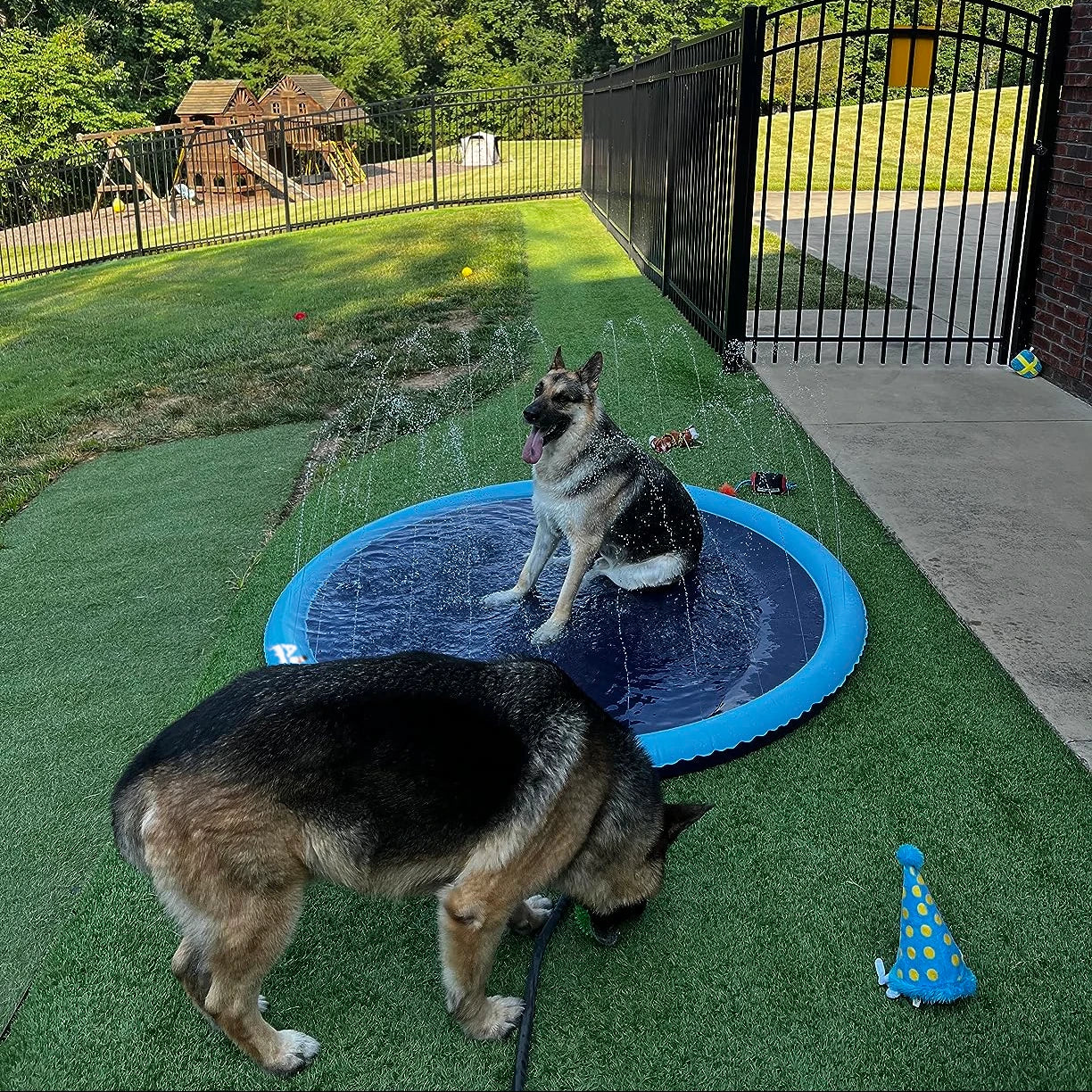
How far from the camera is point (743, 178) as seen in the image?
8.35 meters

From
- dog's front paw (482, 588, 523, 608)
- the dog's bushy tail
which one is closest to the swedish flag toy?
dog's front paw (482, 588, 523, 608)

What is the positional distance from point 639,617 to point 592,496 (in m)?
0.66

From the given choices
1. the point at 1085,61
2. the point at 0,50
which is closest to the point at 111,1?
the point at 0,50

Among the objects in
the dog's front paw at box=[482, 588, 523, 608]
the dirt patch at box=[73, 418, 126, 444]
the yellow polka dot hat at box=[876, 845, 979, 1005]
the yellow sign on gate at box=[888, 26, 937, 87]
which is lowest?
the dirt patch at box=[73, 418, 126, 444]

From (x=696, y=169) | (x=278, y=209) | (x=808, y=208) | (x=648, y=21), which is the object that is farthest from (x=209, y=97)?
(x=696, y=169)

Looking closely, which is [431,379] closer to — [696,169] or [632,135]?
[696,169]

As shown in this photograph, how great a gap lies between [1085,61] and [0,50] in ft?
90.7

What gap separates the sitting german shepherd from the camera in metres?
2.55

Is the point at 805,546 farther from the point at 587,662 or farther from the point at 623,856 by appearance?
the point at 623,856

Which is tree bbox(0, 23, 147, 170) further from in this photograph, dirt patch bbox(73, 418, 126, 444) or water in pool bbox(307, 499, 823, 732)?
water in pool bbox(307, 499, 823, 732)

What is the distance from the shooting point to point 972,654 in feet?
15.2

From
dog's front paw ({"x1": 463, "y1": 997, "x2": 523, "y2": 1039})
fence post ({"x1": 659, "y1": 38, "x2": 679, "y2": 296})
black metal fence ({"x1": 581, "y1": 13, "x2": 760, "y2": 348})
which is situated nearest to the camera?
dog's front paw ({"x1": 463, "y1": 997, "x2": 523, "y2": 1039})

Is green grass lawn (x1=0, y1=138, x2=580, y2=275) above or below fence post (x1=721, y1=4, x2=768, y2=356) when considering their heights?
below

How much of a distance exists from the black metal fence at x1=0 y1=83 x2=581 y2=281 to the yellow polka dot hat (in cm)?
1846
